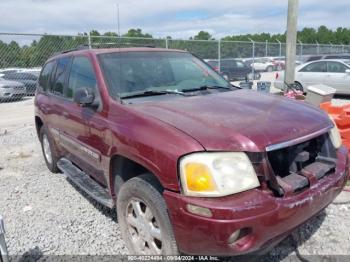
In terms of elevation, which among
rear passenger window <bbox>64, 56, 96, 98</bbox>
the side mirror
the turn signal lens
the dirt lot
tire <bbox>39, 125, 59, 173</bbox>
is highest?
rear passenger window <bbox>64, 56, 96, 98</bbox>

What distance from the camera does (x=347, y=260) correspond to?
3008 millimetres

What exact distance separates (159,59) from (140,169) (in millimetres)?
1485

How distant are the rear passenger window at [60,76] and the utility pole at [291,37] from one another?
481 centimetres

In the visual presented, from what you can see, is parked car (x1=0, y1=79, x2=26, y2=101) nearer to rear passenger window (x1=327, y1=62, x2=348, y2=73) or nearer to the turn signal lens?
rear passenger window (x1=327, y1=62, x2=348, y2=73)

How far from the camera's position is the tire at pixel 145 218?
257cm

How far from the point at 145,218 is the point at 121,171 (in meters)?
0.57

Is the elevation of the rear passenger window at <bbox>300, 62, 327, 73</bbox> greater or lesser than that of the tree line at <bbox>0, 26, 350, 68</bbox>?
lesser

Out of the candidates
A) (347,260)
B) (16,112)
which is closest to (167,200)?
(347,260)

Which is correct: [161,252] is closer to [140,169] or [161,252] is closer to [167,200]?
[167,200]

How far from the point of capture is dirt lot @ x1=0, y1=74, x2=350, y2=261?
129 inches

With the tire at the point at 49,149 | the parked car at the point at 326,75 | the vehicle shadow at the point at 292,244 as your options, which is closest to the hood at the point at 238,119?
the vehicle shadow at the point at 292,244

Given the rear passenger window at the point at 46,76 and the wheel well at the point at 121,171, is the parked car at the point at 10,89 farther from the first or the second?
the wheel well at the point at 121,171

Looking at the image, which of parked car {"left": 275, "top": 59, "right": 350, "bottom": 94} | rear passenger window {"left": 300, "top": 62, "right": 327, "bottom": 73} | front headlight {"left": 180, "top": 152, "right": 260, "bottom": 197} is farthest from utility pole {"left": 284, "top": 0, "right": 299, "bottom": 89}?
rear passenger window {"left": 300, "top": 62, "right": 327, "bottom": 73}

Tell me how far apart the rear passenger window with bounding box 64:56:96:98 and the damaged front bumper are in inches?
70.3
